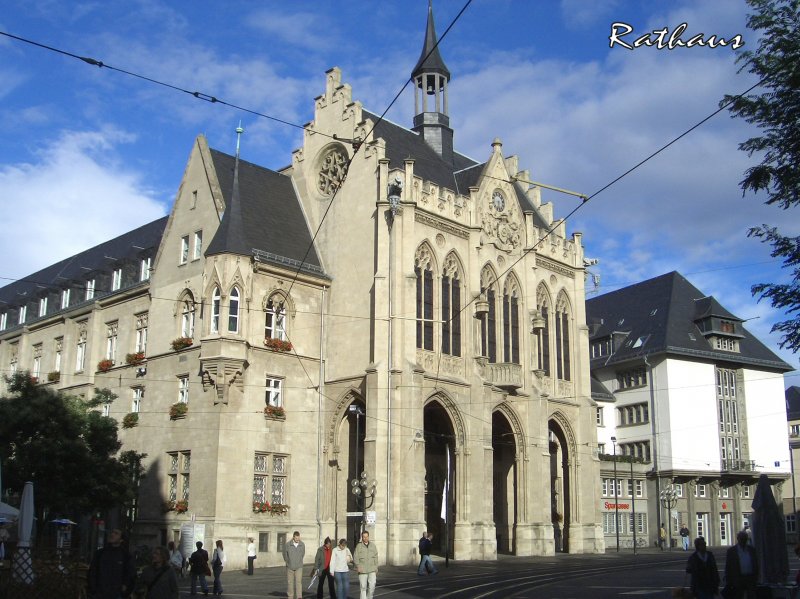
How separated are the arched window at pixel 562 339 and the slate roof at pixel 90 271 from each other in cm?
2239

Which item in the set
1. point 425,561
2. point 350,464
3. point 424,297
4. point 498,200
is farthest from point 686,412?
point 425,561


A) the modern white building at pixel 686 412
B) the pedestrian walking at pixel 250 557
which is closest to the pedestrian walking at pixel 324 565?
the pedestrian walking at pixel 250 557

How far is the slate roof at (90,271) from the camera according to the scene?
47.9 metres

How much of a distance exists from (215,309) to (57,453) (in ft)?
28.9

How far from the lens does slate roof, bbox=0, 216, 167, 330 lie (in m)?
47.9

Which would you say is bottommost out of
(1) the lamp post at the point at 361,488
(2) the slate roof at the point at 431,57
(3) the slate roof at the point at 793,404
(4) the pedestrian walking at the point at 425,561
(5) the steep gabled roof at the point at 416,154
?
(4) the pedestrian walking at the point at 425,561

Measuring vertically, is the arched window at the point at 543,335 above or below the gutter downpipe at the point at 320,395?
above

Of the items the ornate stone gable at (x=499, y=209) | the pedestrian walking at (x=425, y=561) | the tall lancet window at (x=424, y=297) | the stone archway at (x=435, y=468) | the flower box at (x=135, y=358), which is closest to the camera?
the pedestrian walking at (x=425, y=561)

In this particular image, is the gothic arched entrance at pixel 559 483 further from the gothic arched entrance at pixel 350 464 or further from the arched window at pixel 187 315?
the arched window at pixel 187 315

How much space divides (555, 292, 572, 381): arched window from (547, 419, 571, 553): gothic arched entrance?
300 cm

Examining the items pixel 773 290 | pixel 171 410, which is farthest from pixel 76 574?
pixel 171 410

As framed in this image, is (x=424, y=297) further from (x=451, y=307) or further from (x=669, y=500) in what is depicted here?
(x=669, y=500)

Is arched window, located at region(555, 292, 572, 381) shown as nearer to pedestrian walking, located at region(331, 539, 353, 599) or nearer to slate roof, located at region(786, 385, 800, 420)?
pedestrian walking, located at region(331, 539, 353, 599)

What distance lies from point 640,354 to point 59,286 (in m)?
40.1
